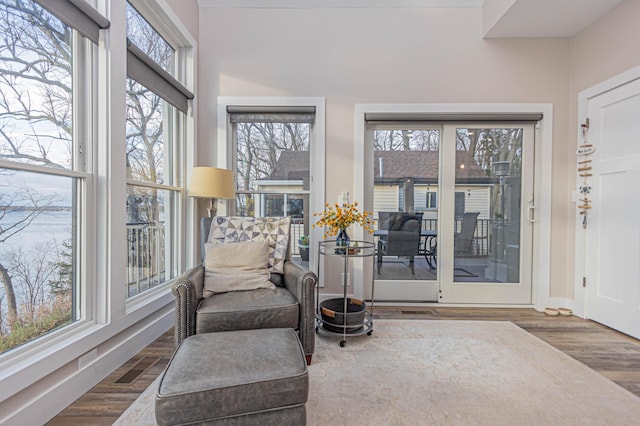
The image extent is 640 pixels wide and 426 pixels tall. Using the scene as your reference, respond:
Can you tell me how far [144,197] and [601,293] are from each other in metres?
4.04

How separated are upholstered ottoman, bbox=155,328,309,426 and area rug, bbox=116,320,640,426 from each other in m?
0.40

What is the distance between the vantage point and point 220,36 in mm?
2936

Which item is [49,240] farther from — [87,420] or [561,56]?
[561,56]

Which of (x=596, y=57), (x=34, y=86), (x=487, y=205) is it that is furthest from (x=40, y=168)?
(x=596, y=57)

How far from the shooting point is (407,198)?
10.0 ft

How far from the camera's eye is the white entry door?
2332mm

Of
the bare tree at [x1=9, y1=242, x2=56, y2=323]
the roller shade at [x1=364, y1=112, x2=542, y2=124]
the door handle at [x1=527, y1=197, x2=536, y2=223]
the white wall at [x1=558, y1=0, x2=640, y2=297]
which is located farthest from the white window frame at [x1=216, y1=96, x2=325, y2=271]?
the white wall at [x1=558, y1=0, x2=640, y2=297]

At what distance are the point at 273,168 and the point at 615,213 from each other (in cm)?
315

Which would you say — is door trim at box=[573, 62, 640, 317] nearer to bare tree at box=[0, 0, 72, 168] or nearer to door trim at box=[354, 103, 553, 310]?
door trim at box=[354, 103, 553, 310]

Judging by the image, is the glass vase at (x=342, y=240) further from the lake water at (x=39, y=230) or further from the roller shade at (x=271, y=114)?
the lake water at (x=39, y=230)

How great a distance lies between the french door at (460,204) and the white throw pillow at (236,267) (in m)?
1.44

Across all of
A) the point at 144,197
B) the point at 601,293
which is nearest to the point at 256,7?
the point at 144,197

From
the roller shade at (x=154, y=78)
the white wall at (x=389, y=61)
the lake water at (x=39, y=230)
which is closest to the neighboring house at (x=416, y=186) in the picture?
the white wall at (x=389, y=61)

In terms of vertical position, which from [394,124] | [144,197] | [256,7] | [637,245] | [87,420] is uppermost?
[256,7]
